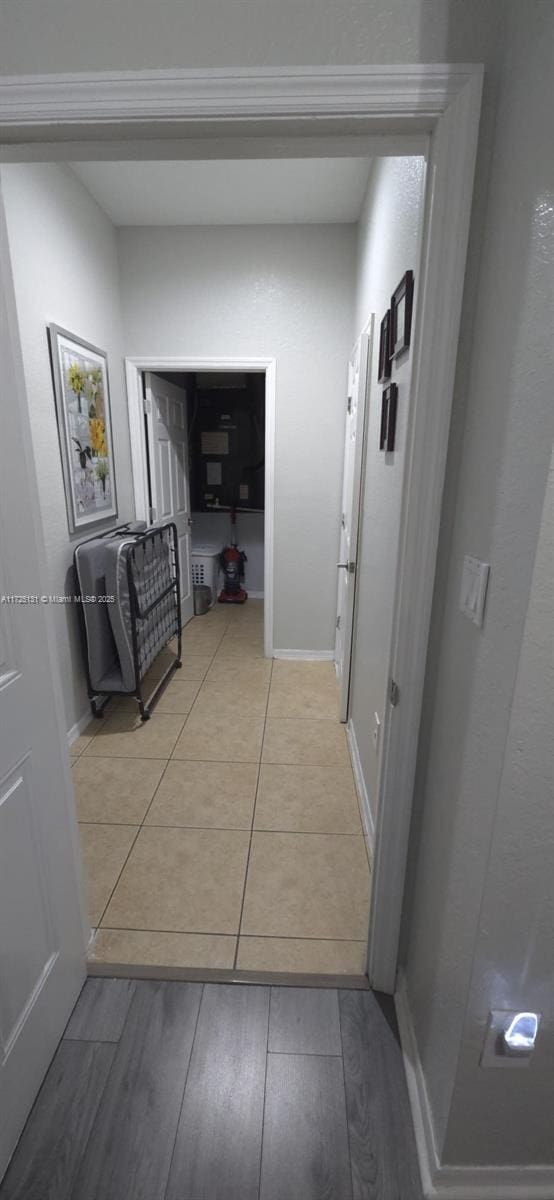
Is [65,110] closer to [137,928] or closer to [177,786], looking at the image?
[137,928]

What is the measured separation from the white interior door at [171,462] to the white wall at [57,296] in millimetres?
457

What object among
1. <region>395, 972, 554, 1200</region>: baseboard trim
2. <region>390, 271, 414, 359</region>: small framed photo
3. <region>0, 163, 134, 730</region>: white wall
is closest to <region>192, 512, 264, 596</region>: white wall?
<region>0, 163, 134, 730</region>: white wall

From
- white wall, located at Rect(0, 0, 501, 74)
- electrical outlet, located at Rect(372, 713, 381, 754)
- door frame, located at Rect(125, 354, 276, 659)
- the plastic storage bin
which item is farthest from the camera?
the plastic storage bin

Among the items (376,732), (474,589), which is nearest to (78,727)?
(376,732)

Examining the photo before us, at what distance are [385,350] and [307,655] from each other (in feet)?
7.46

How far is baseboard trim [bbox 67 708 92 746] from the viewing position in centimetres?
253

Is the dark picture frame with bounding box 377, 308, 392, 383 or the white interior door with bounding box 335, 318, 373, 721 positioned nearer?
the dark picture frame with bounding box 377, 308, 392, 383

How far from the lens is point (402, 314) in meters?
1.44

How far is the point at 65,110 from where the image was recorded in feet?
2.83

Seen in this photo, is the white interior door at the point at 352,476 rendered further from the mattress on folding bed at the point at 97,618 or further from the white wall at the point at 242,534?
the white wall at the point at 242,534

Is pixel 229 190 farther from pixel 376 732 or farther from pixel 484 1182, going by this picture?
pixel 484 1182

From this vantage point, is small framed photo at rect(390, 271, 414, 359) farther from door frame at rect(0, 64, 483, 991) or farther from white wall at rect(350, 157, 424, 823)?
door frame at rect(0, 64, 483, 991)

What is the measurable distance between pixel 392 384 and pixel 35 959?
183 centimetres

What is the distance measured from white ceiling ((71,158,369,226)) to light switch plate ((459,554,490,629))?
2.14m
